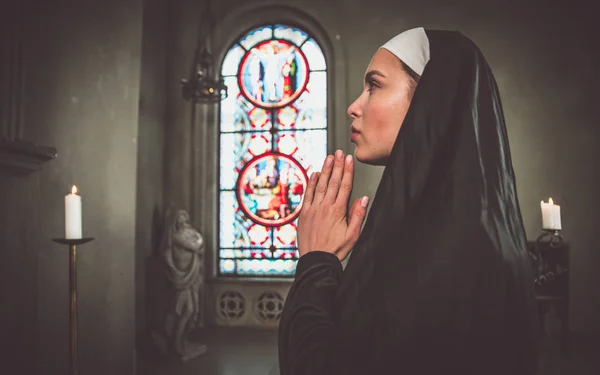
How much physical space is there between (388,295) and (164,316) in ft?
14.1

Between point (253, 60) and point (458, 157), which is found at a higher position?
point (253, 60)

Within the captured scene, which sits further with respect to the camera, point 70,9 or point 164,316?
point 164,316

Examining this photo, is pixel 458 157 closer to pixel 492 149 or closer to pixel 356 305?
pixel 492 149

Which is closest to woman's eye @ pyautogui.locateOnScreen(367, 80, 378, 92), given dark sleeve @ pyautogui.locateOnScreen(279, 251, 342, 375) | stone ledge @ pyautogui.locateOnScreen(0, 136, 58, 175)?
dark sleeve @ pyautogui.locateOnScreen(279, 251, 342, 375)

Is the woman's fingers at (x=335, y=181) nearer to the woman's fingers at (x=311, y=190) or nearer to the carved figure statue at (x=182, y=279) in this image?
the woman's fingers at (x=311, y=190)

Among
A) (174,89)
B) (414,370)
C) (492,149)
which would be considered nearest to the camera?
(414,370)

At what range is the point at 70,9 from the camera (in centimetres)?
388

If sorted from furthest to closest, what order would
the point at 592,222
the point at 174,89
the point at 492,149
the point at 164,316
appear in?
the point at 174,89, the point at 592,222, the point at 164,316, the point at 492,149

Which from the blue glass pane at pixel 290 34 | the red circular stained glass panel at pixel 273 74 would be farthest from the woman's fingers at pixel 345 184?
the blue glass pane at pixel 290 34

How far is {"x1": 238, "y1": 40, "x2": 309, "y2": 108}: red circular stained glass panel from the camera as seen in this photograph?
6078 mm

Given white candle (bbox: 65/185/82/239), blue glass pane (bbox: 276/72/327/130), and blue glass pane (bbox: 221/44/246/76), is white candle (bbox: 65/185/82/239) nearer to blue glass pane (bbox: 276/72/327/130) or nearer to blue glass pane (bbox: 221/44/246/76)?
blue glass pane (bbox: 276/72/327/130)

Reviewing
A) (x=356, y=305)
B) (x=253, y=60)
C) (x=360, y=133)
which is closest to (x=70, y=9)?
(x=253, y=60)

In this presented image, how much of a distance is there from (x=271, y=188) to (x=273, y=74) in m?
1.42

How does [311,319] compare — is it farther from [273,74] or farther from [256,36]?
[256,36]
